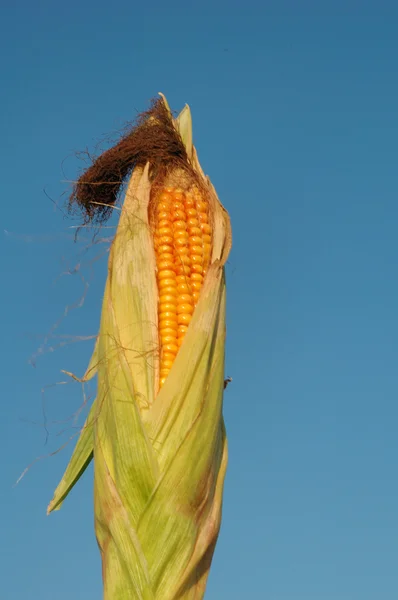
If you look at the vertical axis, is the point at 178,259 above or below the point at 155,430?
above

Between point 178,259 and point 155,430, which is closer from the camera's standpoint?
point 155,430

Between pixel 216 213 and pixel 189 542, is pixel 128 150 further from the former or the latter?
pixel 189 542

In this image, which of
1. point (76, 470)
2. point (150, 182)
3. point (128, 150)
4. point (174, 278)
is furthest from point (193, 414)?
point (128, 150)

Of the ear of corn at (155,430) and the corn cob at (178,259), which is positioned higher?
the corn cob at (178,259)

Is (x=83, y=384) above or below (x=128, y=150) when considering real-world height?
below

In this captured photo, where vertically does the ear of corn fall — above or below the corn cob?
below

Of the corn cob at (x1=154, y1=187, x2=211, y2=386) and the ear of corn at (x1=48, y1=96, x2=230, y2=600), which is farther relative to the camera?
the corn cob at (x1=154, y1=187, x2=211, y2=386)

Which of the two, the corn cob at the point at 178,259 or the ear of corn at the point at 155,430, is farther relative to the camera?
the corn cob at the point at 178,259

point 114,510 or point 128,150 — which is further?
point 128,150
